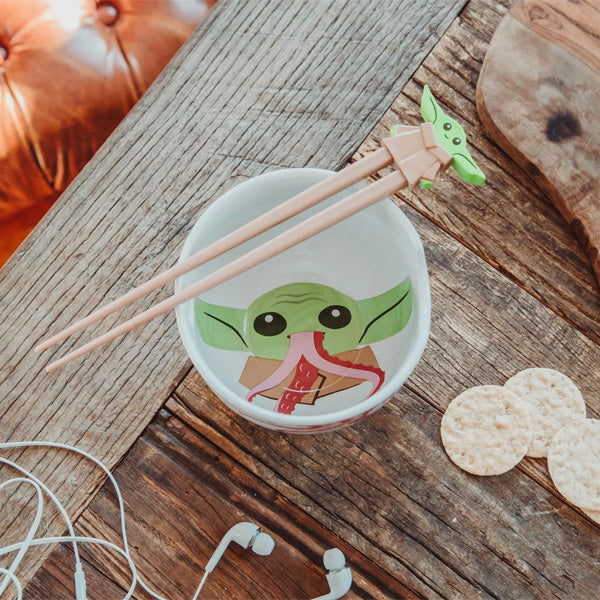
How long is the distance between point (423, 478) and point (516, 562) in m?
0.13

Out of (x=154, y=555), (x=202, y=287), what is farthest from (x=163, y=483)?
(x=202, y=287)

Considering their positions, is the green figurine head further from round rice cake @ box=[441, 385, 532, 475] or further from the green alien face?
round rice cake @ box=[441, 385, 532, 475]

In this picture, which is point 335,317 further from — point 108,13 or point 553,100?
point 108,13

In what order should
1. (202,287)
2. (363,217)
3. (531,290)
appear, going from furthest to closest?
(531,290) → (363,217) → (202,287)

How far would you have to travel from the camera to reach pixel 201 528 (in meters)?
0.72

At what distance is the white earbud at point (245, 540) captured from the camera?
27.2 inches

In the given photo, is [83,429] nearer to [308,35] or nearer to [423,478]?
[423,478]

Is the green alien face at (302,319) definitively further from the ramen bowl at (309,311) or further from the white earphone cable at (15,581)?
the white earphone cable at (15,581)

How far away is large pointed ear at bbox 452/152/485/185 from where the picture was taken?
1.86 ft

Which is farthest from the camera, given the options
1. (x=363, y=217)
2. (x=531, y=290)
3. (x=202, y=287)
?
(x=531, y=290)

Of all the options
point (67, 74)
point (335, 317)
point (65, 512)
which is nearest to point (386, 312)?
point (335, 317)

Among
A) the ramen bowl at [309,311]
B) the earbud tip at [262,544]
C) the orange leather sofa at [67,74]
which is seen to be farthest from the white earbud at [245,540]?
the orange leather sofa at [67,74]

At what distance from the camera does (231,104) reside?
80cm

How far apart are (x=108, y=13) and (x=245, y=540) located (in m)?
0.76
